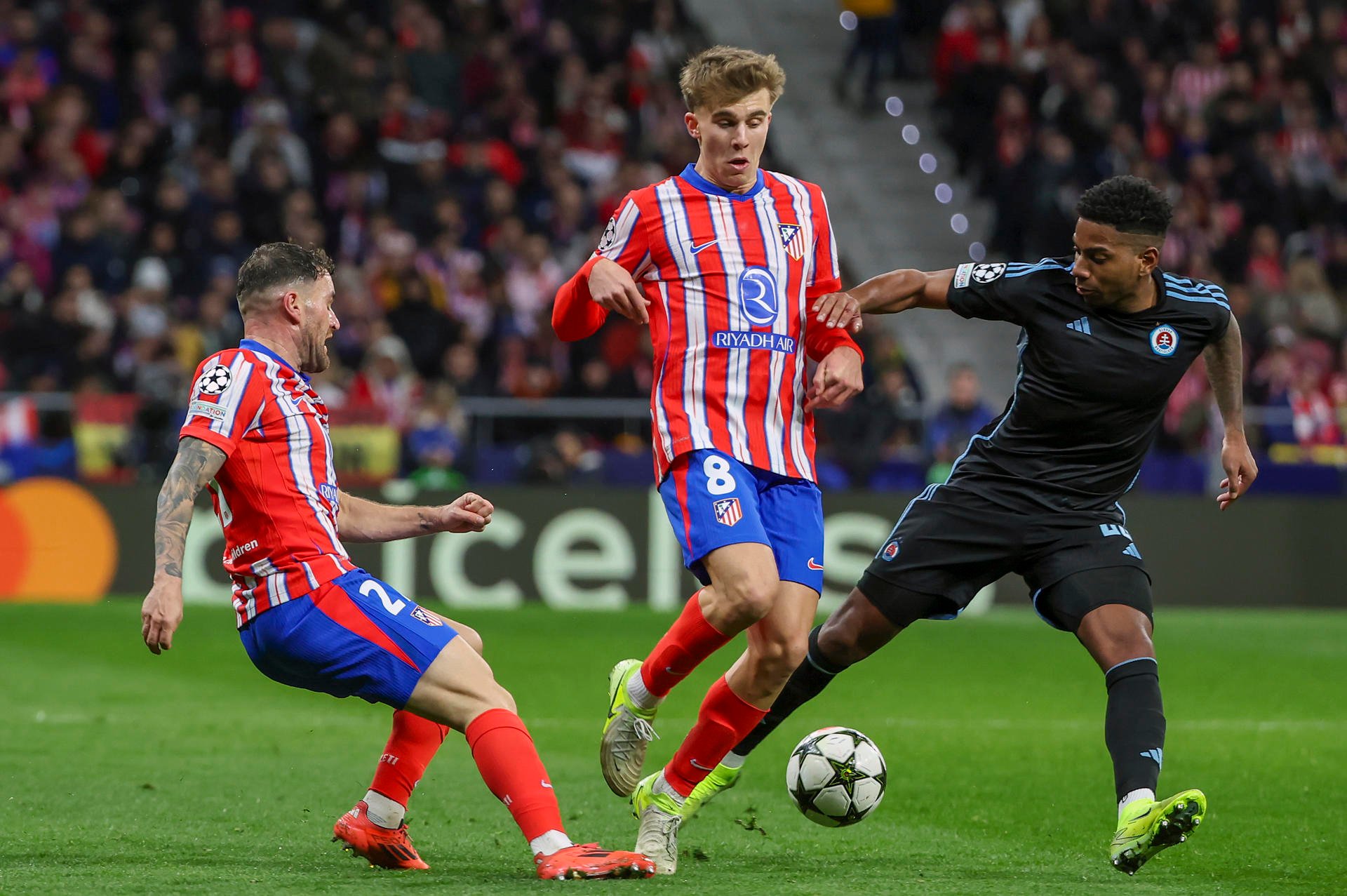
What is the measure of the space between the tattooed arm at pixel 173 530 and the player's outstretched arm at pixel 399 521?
0.52 metres

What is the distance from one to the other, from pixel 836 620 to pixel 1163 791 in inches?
76.1

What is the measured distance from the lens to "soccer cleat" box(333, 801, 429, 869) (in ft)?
16.8

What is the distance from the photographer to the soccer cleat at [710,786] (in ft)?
18.0

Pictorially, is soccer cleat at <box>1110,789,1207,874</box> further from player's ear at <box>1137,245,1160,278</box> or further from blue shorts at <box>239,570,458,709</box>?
blue shorts at <box>239,570,458,709</box>

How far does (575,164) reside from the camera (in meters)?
18.4

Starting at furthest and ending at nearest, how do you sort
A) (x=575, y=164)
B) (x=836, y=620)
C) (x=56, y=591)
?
(x=575, y=164)
(x=56, y=591)
(x=836, y=620)

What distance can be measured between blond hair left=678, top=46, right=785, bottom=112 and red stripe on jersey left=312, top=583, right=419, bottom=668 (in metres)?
1.88

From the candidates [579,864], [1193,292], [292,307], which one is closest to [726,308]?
[292,307]

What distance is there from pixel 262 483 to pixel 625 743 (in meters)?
1.44

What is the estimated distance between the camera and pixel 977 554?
549 centimetres

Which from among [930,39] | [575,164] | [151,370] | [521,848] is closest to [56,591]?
[151,370]

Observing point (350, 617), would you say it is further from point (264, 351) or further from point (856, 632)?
point (856, 632)

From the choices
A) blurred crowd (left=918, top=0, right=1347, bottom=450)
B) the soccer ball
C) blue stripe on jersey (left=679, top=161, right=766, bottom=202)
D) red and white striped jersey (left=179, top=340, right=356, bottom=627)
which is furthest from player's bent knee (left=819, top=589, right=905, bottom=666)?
blurred crowd (left=918, top=0, right=1347, bottom=450)

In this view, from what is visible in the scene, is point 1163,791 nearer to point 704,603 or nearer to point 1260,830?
point 1260,830
